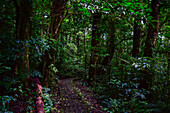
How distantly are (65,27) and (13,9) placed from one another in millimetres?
3657

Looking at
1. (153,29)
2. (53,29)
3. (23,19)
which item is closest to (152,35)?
(153,29)

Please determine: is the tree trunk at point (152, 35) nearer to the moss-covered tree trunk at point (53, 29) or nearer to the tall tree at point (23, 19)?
the moss-covered tree trunk at point (53, 29)

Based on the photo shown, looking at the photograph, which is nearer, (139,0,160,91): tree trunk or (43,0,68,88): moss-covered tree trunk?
(139,0,160,91): tree trunk

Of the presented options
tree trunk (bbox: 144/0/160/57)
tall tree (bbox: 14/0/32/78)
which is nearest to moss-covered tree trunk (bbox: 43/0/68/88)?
tall tree (bbox: 14/0/32/78)

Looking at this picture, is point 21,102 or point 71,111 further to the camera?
point 71,111

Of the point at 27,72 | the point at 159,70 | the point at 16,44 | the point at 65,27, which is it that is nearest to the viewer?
the point at 16,44

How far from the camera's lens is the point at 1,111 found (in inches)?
98.3

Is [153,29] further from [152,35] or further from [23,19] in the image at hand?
[23,19]

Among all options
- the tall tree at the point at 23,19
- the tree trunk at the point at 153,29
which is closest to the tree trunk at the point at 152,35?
the tree trunk at the point at 153,29

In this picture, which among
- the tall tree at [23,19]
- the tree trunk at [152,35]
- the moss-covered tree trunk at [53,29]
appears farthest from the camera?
the moss-covered tree trunk at [53,29]

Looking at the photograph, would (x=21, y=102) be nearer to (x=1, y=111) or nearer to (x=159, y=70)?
(x=1, y=111)

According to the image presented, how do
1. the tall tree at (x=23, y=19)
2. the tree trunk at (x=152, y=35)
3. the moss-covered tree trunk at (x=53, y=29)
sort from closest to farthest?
the tall tree at (x=23, y=19) < the tree trunk at (x=152, y=35) < the moss-covered tree trunk at (x=53, y=29)

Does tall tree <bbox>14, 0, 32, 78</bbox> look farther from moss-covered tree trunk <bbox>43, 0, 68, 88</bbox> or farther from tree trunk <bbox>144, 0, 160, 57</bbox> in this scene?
tree trunk <bbox>144, 0, 160, 57</bbox>

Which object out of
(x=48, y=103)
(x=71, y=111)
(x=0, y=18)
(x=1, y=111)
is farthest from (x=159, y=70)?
(x=0, y=18)
